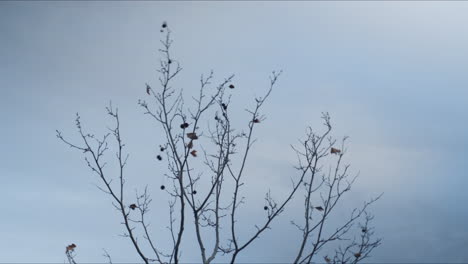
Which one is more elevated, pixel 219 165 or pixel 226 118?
pixel 226 118

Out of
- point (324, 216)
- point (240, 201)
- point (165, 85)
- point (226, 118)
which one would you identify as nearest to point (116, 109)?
point (165, 85)

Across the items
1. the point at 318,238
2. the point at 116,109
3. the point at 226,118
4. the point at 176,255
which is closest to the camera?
the point at 176,255

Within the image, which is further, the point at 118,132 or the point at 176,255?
the point at 118,132

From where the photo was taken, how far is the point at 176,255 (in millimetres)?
6266

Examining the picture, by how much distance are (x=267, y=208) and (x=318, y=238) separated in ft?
2.77

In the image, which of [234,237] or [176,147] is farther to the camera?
[176,147]

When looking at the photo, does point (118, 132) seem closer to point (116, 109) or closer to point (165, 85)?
point (116, 109)

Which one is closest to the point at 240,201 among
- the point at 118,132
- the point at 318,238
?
the point at 318,238

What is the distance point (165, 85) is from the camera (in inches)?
295

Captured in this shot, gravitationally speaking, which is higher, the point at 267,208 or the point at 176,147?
the point at 176,147

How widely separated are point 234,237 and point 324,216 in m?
1.43

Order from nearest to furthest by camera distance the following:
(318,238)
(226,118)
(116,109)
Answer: (318,238) → (116,109) → (226,118)

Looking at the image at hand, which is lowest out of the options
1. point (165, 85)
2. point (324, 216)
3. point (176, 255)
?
point (176, 255)

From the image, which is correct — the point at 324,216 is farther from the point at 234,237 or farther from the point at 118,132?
the point at 118,132
